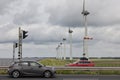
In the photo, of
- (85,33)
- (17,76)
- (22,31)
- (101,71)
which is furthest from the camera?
(85,33)

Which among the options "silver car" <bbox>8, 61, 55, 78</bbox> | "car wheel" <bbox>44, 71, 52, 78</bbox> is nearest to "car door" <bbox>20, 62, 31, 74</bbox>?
"silver car" <bbox>8, 61, 55, 78</bbox>

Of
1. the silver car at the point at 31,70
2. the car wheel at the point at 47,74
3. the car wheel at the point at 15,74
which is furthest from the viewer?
the car wheel at the point at 47,74

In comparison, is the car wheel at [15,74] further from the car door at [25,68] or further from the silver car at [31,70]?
the car door at [25,68]

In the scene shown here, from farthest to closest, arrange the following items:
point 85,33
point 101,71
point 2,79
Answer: point 85,33 < point 101,71 < point 2,79

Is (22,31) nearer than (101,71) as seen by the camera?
Yes

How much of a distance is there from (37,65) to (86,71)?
6.74 m

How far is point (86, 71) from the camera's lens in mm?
32688

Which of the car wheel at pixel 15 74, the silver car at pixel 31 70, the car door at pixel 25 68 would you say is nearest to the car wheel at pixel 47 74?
the silver car at pixel 31 70

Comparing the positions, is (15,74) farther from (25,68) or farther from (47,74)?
(47,74)

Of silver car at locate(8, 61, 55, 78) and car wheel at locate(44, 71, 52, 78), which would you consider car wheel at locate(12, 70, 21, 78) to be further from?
car wheel at locate(44, 71, 52, 78)

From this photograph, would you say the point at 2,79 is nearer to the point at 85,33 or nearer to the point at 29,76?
the point at 29,76

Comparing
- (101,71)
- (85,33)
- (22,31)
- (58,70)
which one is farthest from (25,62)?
(85,33)

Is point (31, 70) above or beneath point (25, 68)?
beneath

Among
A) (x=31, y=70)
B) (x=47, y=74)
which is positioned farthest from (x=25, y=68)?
(x=47, y=74)
